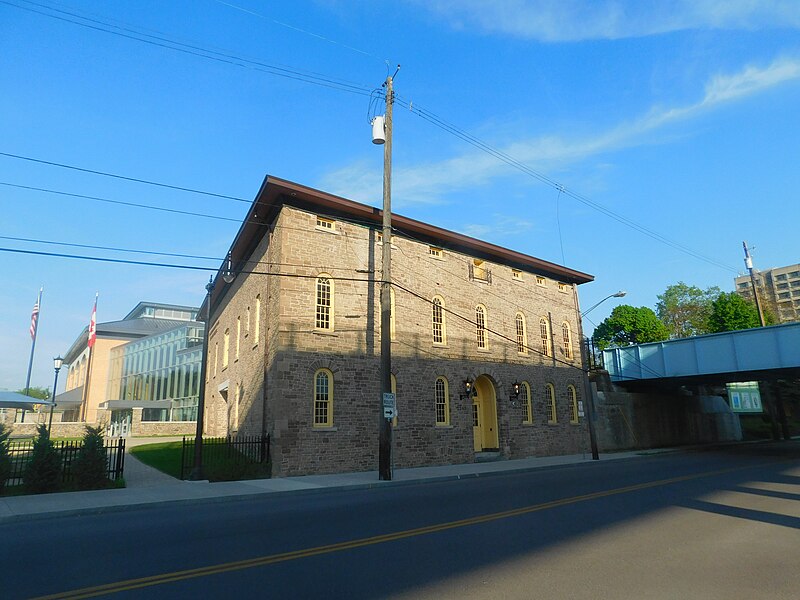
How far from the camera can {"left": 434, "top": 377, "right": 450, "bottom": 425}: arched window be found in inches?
893

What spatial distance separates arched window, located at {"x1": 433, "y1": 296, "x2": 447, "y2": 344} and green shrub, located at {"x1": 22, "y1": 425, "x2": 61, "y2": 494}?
1447cm

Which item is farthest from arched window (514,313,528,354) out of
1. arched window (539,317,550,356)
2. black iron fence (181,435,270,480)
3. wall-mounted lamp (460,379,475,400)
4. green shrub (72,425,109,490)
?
green shrub (72,425,109,490)

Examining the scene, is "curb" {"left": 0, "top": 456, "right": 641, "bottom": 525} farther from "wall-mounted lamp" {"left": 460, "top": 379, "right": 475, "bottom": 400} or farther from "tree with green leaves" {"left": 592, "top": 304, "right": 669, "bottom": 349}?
"tree with green leaves" {"left": 592, "top": 304, "right": 669, "bottom": 349}

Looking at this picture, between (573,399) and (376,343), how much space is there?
14482 mm

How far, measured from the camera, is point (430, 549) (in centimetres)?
700

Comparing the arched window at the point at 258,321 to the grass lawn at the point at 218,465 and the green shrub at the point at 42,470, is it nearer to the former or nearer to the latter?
the grass lawn at the point at 218,465

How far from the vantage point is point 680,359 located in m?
32.0

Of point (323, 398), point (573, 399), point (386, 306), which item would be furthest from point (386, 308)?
point (573, 399)

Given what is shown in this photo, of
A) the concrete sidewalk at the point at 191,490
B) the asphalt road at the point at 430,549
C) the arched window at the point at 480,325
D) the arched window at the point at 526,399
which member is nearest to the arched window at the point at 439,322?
the arched window at the point at 480,325

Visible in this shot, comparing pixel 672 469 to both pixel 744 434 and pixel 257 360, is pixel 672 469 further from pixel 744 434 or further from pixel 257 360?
pixel 744 434

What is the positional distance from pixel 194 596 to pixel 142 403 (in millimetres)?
44429

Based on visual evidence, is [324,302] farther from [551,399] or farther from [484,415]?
[551,399]

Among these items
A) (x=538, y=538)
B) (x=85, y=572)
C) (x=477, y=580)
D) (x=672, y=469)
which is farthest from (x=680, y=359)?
(x=85, y=572)

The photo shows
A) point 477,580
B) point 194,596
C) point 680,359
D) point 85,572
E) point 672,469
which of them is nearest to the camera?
point 194,596
